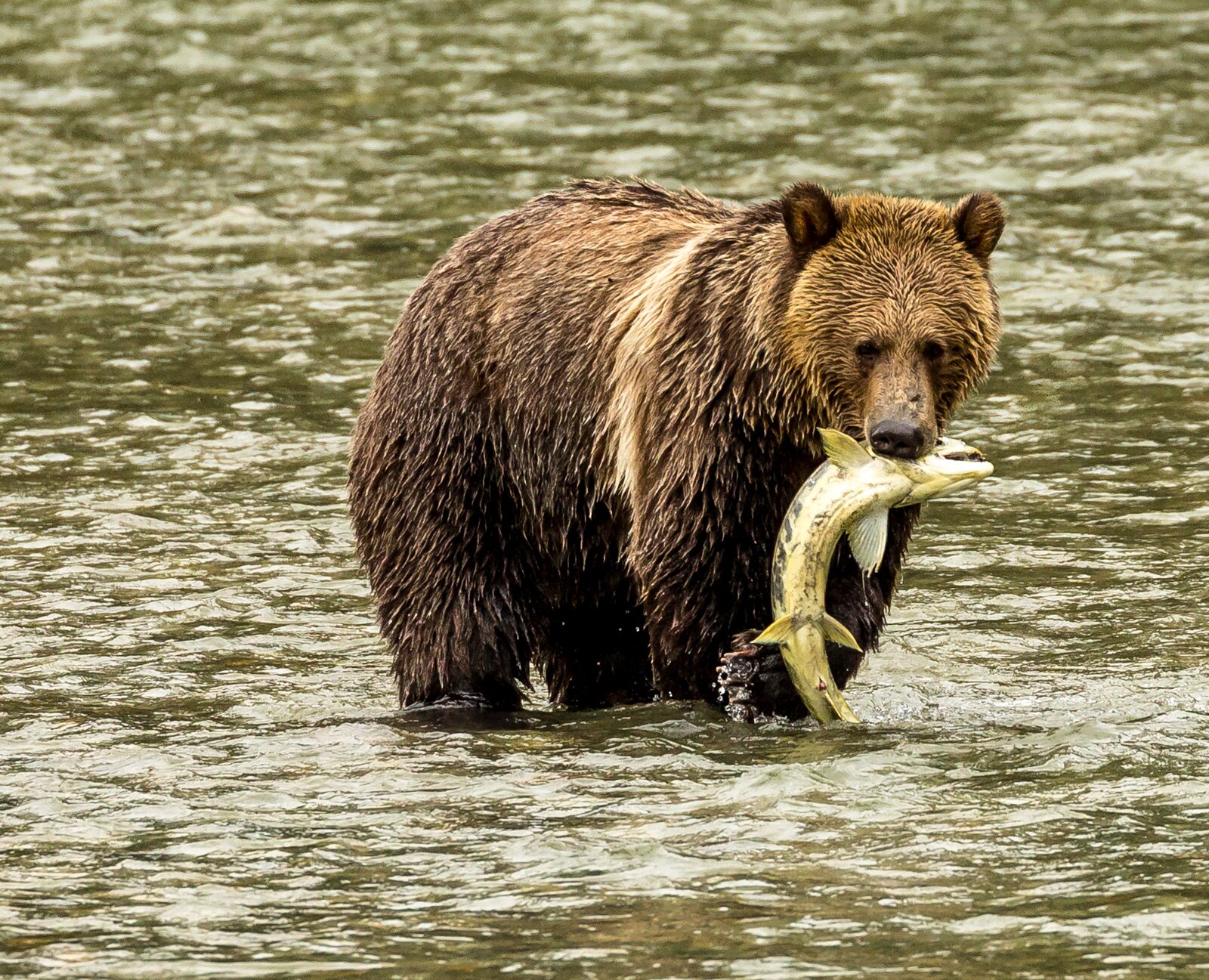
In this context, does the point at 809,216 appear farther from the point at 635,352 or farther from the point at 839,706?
the point at 839,706

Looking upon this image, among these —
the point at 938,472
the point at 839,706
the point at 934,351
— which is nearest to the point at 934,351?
the point at 934,351

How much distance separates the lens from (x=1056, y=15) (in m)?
19.9

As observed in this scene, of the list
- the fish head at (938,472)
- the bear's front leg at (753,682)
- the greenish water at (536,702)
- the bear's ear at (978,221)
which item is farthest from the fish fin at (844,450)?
the greenish water at (536,702)

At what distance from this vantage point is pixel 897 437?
705 cm

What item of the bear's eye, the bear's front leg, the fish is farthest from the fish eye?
the bear's front leg

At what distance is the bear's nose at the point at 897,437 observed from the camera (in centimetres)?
705

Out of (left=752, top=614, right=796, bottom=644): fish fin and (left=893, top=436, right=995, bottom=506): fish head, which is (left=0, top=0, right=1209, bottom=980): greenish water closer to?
(left=752, top=614, right=796, bottom=644): fish fin

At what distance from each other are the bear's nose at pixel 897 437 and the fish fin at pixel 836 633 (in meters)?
0.65

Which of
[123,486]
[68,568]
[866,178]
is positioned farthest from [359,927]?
[866,178]

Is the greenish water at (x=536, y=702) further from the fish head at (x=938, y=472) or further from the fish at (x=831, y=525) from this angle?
the fish head at (x=938, y=472)

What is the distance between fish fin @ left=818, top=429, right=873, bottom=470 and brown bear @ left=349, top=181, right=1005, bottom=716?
0.09 m

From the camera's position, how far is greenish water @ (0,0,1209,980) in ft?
19.8

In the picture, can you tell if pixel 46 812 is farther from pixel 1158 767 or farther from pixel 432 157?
pixel 432 157

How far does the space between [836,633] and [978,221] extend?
4.37 ft
